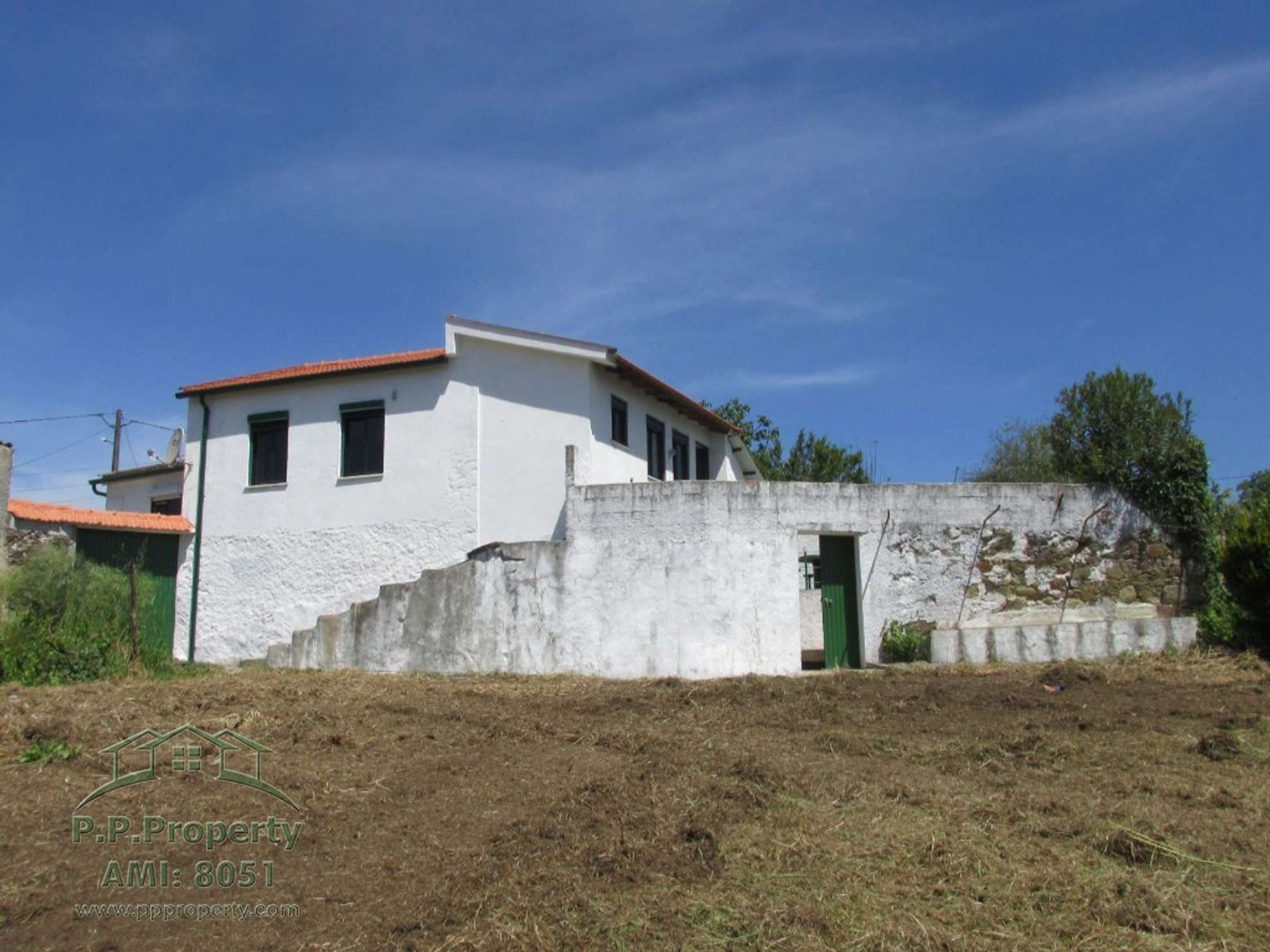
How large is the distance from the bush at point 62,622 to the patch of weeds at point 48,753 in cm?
552

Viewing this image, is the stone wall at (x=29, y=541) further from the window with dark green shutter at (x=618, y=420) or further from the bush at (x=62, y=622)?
the window with dark green shutter at (x=618, y=420)

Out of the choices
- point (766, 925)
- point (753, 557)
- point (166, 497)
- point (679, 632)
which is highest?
point (166, 497)

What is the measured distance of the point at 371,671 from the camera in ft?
49.8

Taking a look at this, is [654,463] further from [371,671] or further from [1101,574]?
[1101,574]

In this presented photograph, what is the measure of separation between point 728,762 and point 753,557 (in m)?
6.62

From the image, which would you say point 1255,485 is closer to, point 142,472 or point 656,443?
point 656,443

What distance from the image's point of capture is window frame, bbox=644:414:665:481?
19750mm

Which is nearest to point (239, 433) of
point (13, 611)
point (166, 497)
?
point (166, 497)

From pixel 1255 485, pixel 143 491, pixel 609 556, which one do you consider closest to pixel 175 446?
pixel 143 491

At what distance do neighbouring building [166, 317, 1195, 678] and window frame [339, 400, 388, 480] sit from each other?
38 mm

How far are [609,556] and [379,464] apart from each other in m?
5.63

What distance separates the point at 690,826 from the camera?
6281 millimetres

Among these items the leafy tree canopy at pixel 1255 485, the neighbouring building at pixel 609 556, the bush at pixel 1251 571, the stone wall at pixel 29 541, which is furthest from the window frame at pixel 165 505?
the leafy tree canopy at pixel 1255 485

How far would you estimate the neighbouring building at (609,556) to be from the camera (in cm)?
1433
